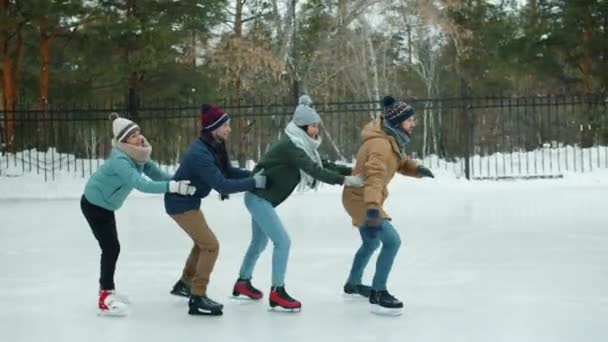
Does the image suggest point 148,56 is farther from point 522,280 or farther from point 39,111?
point 522,280

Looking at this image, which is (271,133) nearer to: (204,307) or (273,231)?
(273,231)

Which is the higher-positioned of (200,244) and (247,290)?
(200,244)

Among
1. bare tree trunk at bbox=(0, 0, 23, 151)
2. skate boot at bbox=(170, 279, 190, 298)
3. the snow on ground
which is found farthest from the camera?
bare tree trunk at bbox=(0, 0, 23, 151)

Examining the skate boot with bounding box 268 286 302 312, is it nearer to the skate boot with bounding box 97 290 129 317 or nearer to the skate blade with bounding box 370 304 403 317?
the skate blade with bounding box 370 304 403 317

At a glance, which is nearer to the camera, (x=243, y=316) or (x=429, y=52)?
(x=243, y=316)

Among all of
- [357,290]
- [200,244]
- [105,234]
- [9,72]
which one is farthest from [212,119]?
[9,72]

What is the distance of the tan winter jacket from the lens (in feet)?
18.0

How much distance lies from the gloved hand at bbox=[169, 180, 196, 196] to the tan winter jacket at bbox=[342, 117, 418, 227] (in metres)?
1.15

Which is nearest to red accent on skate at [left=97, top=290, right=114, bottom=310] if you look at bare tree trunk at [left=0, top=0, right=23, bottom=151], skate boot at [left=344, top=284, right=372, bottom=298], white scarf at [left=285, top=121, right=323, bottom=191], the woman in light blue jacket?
the woman in light blue jacket

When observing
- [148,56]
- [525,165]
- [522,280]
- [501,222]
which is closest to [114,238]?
[522,280]

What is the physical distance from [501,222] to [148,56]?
1034 centimetres

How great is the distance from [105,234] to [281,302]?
4.41ft

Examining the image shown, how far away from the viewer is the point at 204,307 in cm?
570

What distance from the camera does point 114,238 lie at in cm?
589
